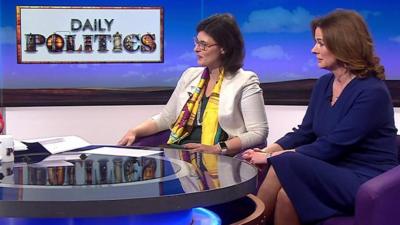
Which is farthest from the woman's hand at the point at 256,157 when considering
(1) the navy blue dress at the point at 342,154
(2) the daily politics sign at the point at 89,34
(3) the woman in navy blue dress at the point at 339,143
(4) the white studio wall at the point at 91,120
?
(2) the daily politics sign at the point at 89,34

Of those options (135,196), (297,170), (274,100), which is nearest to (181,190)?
(135,196)

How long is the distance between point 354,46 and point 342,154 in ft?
1.48

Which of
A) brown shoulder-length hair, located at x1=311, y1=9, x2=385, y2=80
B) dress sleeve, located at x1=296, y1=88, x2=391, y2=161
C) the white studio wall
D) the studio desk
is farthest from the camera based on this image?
the white studio wall

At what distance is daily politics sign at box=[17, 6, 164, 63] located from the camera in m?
4.20

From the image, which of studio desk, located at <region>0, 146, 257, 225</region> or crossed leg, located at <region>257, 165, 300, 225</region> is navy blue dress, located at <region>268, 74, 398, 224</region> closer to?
crossed leg, located at <region>257, 165, 300, 225</region>

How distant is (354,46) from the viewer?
2.60 m

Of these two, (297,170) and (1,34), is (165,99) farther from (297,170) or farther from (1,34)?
(297,170)

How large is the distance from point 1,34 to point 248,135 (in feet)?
6.43

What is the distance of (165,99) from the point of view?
441cm

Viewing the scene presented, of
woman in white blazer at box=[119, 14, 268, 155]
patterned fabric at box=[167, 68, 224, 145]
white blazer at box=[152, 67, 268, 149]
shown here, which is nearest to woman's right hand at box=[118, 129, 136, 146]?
woman in white blazer at box=[119, 14, 268, 155]

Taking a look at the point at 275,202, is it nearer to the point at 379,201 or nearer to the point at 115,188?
the point at 379,201

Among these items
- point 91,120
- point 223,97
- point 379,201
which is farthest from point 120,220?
point 91,120

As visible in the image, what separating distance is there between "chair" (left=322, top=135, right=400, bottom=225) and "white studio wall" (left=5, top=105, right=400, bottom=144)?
7.18ft

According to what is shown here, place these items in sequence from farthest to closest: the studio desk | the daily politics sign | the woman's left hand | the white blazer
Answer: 1. the daily politics sign
2. the white blazer
3. the woman's left hand
4. the studio desk
